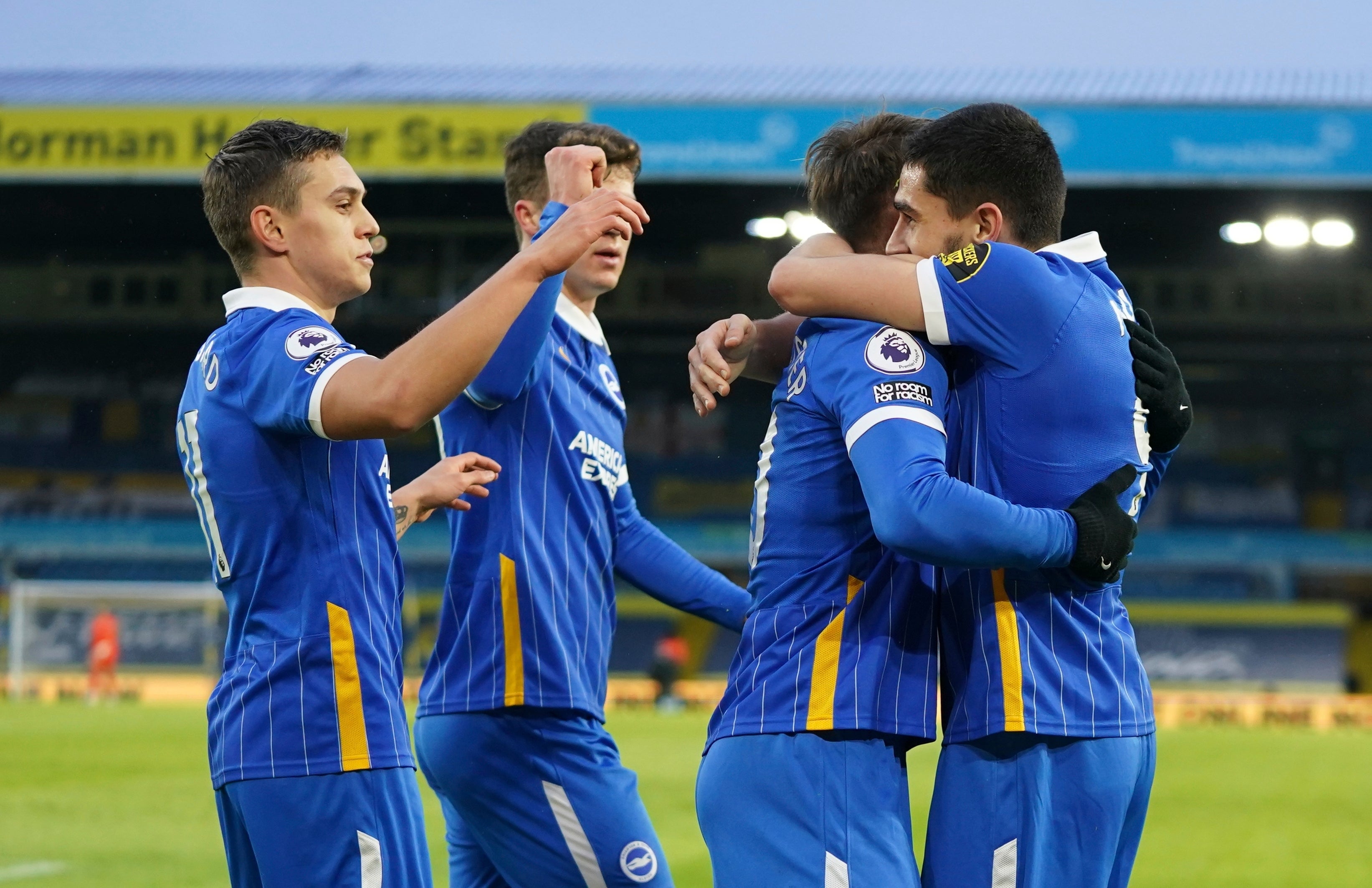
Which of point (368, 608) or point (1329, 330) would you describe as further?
point (1329, 330)

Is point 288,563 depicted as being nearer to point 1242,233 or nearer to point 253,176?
point 253,176

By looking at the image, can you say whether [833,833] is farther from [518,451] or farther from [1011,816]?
[518,451]

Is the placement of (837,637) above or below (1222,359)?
below

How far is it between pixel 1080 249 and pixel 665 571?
60.4 inches

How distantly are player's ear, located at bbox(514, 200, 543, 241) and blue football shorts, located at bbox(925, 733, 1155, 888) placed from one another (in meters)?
1.95

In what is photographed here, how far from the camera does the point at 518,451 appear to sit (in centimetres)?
349

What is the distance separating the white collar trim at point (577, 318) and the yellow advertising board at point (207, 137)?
18387mm

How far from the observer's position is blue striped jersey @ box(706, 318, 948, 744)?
248 centimetres

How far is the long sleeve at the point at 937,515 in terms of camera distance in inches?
89.8

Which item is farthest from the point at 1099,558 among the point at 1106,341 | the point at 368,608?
the point at 368,608

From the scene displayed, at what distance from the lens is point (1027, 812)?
7.89ft

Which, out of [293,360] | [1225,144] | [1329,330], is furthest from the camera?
[1329,330]

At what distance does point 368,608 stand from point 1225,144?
67.5 feet

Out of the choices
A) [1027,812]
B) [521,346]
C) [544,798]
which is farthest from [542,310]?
[1027,812]
